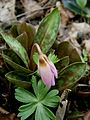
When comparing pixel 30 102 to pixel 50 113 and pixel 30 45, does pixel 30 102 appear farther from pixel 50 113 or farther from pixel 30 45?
pixel 30 45

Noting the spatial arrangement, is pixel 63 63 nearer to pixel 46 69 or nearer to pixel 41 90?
pixel 41 90

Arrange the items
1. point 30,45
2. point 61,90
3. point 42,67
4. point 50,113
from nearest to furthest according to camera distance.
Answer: point 42,67
point 50,113
point 61,90
point 30,45

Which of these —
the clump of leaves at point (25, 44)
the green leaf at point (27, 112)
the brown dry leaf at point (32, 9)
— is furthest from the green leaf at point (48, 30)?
Answer: the brown dry leaf at point (32, 9)

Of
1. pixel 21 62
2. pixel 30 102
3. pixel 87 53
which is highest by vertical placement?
pixel 21 62

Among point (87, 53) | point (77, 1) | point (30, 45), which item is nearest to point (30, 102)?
point (30, 45)

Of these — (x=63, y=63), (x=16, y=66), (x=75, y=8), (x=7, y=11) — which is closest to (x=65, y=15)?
(x=75, y=8)
